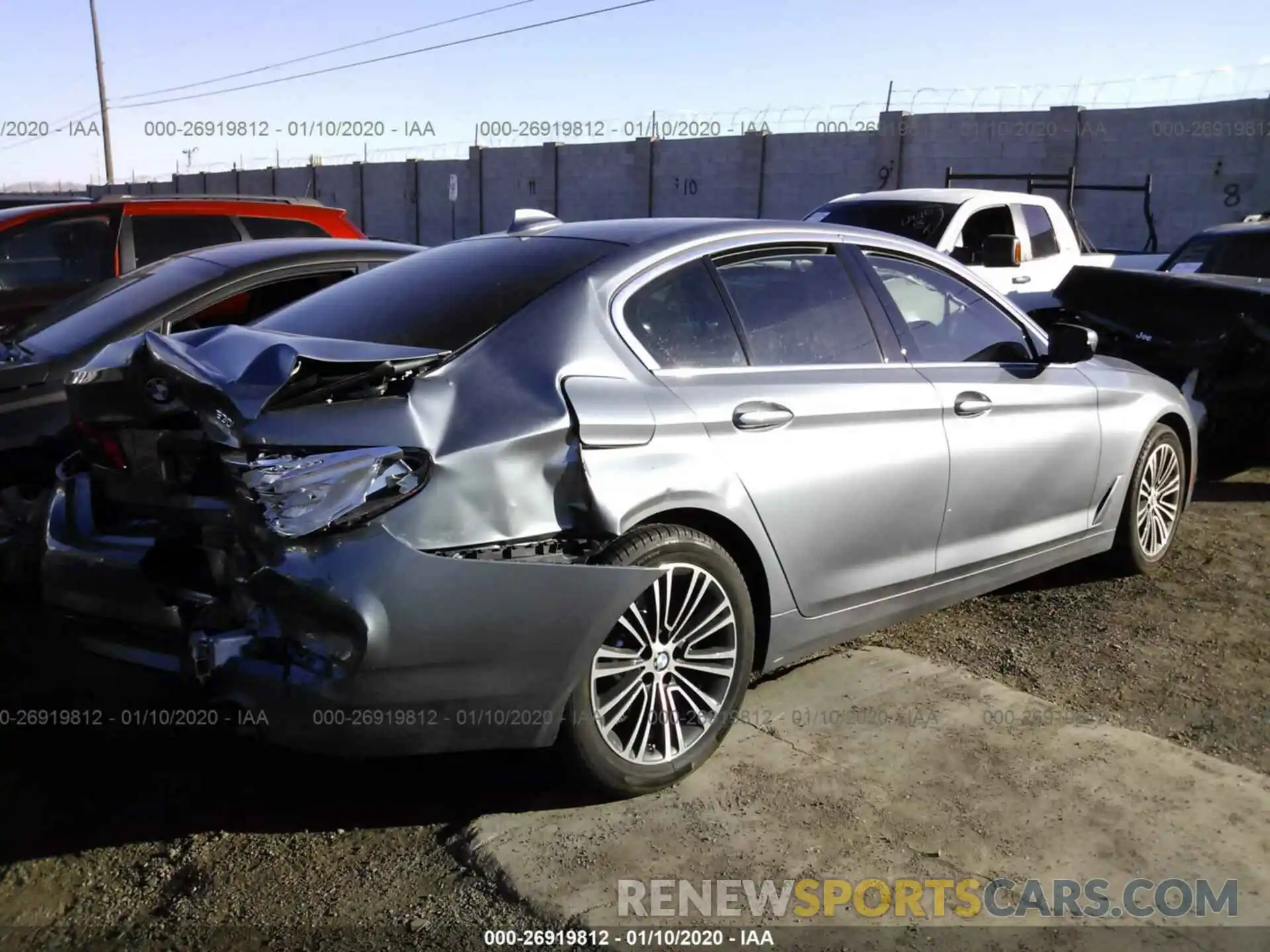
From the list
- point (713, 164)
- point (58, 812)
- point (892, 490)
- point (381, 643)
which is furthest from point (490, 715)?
point (713, 164)

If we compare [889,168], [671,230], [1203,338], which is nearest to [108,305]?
[671,230]

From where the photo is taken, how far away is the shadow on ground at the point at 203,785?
133 inches

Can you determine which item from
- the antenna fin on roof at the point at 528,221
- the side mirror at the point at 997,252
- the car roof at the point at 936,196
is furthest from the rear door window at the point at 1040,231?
the antenna fin on roof at the point at 528,221

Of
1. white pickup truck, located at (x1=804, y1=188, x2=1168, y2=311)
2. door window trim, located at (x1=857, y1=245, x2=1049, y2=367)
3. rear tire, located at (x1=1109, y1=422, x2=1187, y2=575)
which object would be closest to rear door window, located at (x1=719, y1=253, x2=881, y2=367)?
door window trim, located at (x1=857, y1=245, x2=1049, y2=367)

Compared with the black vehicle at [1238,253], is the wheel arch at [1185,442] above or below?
below

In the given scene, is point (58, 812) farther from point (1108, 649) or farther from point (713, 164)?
point (713, 164)

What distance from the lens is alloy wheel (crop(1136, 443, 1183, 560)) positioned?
5.52m

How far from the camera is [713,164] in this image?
1080 inches

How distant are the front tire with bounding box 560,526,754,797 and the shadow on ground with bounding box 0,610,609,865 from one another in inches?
6.9

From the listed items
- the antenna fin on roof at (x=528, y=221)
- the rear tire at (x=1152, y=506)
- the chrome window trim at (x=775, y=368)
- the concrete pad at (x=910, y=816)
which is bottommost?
the concrete pad at (x=910, y=816)

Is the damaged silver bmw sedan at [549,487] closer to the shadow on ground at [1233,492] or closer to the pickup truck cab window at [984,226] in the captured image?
the shadow on ground at [1233,492]

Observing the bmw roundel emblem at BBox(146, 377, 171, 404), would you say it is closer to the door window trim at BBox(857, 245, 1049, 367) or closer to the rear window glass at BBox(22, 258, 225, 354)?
the rear window glass at BBox(22, 258, 225, 354)

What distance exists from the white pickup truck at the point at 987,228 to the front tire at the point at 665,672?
22.7 feet

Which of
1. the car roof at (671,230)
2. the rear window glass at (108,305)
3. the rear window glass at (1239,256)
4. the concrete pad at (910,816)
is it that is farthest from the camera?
the rear window glass at (1239,256)
